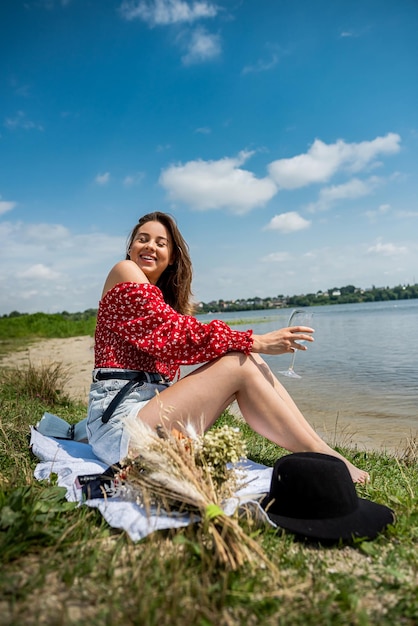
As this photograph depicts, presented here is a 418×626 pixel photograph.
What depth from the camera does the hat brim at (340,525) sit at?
2268 millimetres

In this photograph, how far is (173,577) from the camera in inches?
70.8

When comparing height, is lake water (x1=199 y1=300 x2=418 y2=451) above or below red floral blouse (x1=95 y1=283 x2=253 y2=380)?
below

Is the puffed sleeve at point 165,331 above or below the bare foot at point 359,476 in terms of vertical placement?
above

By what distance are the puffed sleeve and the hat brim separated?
1.05 meters

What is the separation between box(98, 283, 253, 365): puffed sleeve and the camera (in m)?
3.07

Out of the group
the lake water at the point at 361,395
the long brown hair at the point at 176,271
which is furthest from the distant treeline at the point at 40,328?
the long brown hair at the point at 176,271

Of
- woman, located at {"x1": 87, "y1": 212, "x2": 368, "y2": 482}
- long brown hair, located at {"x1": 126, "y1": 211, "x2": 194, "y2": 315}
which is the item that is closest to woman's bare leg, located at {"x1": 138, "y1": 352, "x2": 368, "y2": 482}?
woman, located at {"x1": 87, "y1": 212, "x2": 368, "y2": 482}

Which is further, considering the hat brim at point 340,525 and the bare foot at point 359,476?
the bare foot at point 359,476

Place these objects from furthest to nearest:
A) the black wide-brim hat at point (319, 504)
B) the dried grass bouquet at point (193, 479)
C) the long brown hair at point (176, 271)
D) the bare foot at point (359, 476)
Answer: the long brown hair at point (176, 271) → the bare foot at point (359, 476) → the black wide-brim hat at point (319, 504) → the dried grass bouquet at point (193, 479)

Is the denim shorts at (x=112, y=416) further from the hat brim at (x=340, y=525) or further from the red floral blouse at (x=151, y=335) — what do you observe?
the hat brim at (x=340, y=525)

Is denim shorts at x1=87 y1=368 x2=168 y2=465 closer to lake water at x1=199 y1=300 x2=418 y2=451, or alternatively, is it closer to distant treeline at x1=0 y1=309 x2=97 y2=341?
lake water at x1=199 y1=300 x2=418 y2=451

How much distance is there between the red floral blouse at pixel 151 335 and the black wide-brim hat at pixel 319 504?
93 centimetres

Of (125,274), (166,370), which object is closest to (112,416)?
(166,370)

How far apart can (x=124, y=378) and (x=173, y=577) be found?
1.58m
